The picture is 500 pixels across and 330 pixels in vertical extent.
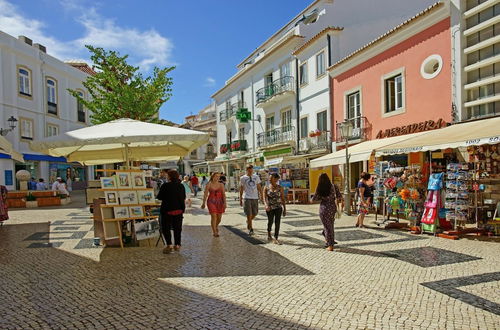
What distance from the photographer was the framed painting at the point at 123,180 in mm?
7320

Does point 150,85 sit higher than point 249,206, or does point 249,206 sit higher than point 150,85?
point 150,85

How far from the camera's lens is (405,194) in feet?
30.1

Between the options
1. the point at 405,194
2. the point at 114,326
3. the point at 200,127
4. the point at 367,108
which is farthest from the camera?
the point at 200,127

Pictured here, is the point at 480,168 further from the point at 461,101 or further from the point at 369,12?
the point at 369,12

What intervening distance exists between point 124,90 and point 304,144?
33.2 ft

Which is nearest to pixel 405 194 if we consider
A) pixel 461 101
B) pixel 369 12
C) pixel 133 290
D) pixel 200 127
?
pixel 461 101

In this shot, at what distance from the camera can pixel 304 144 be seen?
67.6ft

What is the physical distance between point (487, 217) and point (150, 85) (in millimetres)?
15515

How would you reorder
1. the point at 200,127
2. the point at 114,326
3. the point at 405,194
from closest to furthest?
the point at 114,326 < the point at 405,194 < the point at 200,127

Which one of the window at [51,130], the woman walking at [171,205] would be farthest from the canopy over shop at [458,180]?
the window at [51,130]

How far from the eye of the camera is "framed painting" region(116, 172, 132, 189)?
7320mm

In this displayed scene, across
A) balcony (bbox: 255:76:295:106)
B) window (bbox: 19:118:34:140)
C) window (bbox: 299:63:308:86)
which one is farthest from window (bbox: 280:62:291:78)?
window (bbox: 19:118:34:140)

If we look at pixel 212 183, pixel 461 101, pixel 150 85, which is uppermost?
pixel 150 85

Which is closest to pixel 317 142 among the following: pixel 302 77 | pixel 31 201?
pixel 302 77
